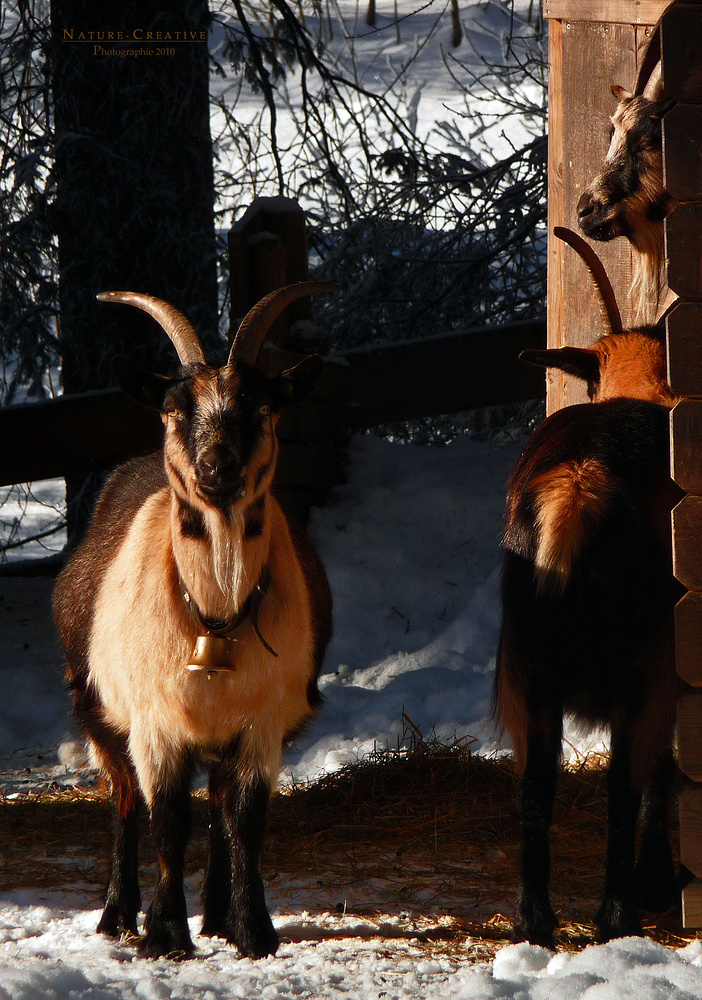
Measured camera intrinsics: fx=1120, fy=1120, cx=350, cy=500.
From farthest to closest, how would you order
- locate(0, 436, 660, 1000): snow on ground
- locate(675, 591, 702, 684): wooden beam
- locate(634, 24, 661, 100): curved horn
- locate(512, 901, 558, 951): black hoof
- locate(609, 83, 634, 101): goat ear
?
locate(609, 83, 634, 101): goat ear
locate(634, 24, 661, 100): curved horn
locate(512, 901, 558, 951): black hoof
locate(675, 591, 702, 684): wooden beam
locate(0, 436, 660, 1000): snow on ground

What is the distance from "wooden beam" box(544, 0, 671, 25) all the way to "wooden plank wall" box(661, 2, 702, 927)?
1703 millimetres

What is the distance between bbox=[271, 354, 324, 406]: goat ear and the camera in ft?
12.0

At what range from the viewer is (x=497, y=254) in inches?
345

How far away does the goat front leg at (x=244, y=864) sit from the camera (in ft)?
11.8

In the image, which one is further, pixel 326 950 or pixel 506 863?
pixel 506 863

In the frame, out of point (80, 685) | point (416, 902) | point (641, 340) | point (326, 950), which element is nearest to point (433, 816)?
point (416, 902)

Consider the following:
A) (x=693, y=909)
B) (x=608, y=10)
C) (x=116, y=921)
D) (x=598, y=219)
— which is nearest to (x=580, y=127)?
(x=608, y=10)

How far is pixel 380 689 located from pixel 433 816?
134cm

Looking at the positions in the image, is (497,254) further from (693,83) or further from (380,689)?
(693,83)

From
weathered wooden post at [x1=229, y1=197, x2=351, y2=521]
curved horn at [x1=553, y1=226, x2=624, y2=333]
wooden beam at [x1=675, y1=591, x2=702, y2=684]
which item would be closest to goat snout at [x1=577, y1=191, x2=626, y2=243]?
curved horn at [x1=553, y1=226, x2=624, y2=333]

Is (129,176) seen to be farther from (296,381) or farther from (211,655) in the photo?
(211,655)

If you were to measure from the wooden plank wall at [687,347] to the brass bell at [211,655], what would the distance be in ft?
4.55

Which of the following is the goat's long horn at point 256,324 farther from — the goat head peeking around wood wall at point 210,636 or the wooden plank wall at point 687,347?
the wooden plank wall at point 687,347

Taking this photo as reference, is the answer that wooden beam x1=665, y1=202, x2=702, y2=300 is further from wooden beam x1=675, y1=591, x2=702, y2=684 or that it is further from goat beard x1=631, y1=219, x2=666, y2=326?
goat beard x1=631, y1=219, x2=666, y2=326
